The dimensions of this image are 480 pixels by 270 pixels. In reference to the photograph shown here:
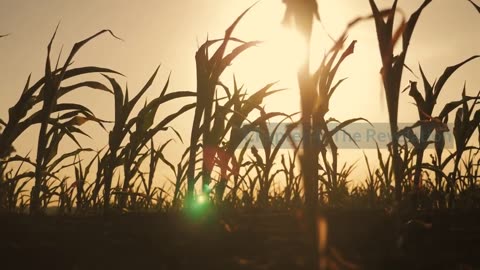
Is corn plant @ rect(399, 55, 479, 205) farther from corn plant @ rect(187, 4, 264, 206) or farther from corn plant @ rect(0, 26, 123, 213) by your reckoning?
corn plant @ rect(0, 26, 123, 213)

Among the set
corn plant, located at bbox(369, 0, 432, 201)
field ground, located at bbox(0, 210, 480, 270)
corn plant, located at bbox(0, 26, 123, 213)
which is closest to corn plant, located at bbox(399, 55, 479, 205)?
corn plant, located at bbox(369, 0, 432, 201)

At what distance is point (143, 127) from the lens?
3123mm

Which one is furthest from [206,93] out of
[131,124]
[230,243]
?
[230,243]

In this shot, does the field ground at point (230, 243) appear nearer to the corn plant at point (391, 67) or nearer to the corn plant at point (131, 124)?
the corn plant at point (391, 67)

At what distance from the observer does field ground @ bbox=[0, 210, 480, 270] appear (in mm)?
1236

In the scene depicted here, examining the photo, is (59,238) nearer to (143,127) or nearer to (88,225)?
(88,225)

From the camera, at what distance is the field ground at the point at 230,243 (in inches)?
48.7

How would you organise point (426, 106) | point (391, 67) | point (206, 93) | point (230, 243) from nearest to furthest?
point (230, 243)
point (391, 67)
point (206, 93)
point (426, 106)

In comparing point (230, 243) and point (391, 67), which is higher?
point (391, 67)

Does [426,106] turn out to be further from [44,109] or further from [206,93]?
[44,109]

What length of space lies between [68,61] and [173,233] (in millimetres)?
1422

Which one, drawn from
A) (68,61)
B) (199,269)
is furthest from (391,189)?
(199,269)

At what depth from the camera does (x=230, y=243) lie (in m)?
1.41

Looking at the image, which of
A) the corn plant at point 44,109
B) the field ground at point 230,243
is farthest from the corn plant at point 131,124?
the field ground at point 230,243
